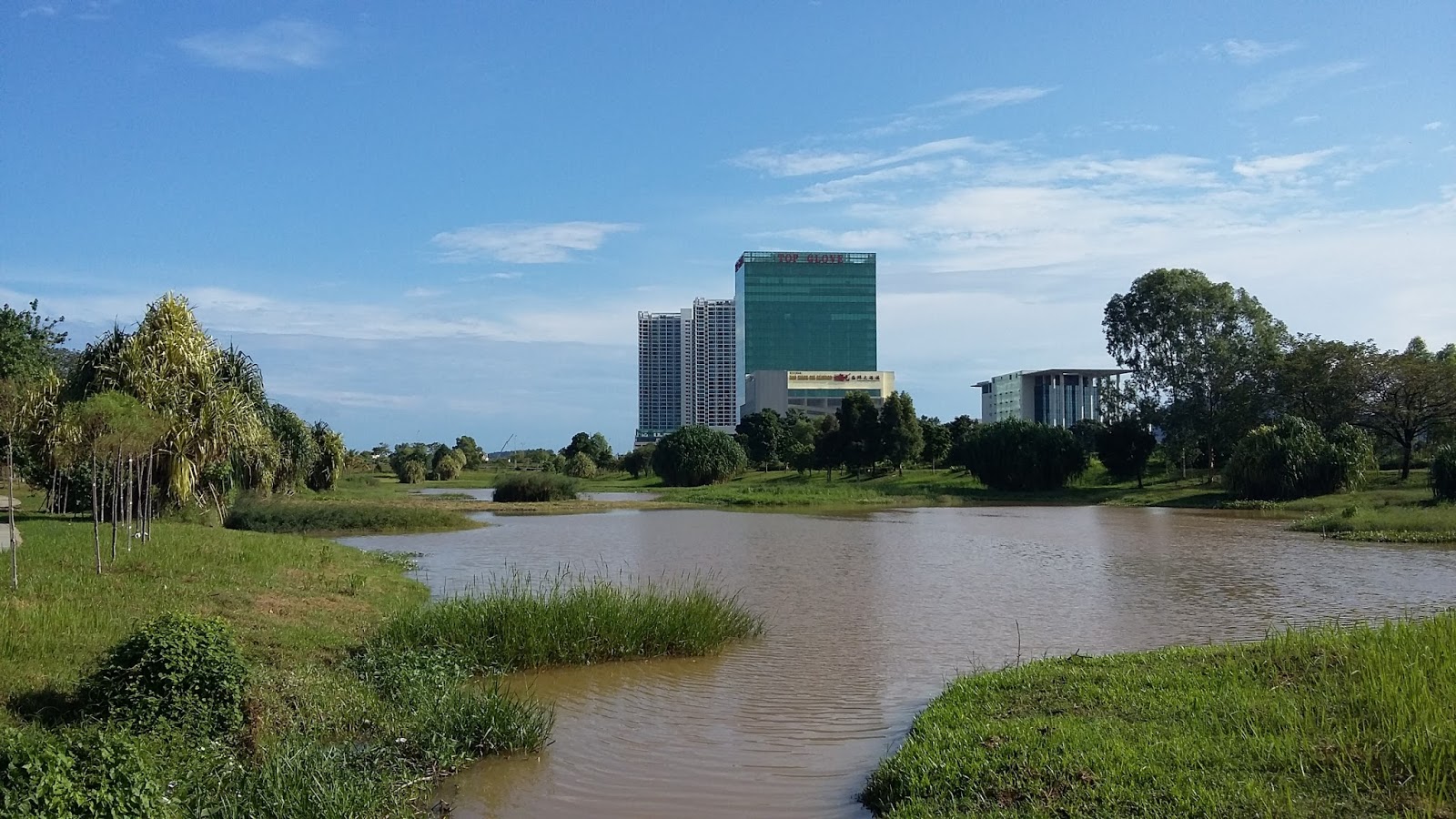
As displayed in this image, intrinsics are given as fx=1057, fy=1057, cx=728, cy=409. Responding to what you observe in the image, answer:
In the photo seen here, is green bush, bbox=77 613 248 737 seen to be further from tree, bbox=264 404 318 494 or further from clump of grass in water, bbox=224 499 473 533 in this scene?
tree, bbox=264 404 318 494

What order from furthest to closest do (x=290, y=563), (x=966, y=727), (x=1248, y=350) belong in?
1. (x=1248, y=350)
2. (x=290, y=563)
3. (x=966, y=727)

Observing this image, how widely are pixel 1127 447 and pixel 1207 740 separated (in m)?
52.5

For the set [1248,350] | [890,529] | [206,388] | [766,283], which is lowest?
[890,529]

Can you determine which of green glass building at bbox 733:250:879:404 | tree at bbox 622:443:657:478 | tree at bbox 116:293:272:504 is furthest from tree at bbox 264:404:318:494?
green glass building at bbox 733:250:879:404

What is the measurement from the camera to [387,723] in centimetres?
771

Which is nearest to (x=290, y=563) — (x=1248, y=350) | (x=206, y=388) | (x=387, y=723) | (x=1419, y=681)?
(x=206, y=388)

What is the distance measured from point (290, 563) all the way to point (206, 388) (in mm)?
4719

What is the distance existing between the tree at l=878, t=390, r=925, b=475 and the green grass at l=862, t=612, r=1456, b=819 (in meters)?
54.4

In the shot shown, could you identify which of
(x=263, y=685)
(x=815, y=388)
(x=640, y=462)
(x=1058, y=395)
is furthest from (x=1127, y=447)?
(x=815, y=388)

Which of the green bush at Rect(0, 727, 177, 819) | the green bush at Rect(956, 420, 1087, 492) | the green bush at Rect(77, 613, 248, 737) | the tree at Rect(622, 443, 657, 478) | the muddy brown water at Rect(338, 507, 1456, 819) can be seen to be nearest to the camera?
the green bush at Rect(0, 727, 177, 819)

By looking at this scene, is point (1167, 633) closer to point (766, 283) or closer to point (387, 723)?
point (387, 723)

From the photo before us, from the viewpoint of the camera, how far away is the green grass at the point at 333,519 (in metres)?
30.3

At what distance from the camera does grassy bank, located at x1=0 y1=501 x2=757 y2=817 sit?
219 inches

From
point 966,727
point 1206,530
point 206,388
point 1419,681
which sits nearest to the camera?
point 1419,681
